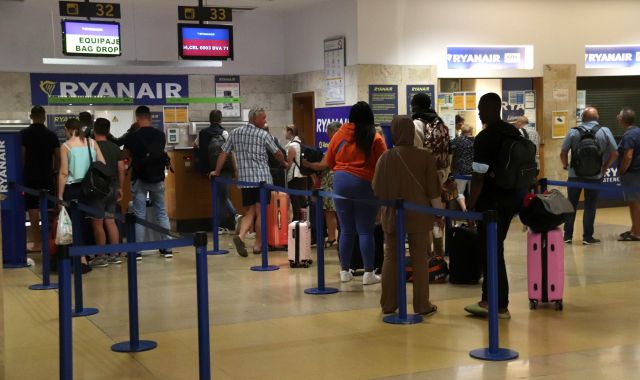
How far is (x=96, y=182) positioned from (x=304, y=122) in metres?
7.18

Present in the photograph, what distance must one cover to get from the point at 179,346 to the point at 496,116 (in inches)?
112

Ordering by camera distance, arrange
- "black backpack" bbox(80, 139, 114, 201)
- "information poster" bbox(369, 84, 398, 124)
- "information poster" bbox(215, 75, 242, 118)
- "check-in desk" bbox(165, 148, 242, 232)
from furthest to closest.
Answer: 1. "information poster" bbox(215, 75, 242, 118)
2. "information poster" bbox(369, 84, 398, 124)
3. "check-in desk" bbox(165, 148, 242, 232)
4. "black backpack" bbox(80, 139, 114, 201)

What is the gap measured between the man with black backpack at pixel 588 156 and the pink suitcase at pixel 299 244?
133 inches

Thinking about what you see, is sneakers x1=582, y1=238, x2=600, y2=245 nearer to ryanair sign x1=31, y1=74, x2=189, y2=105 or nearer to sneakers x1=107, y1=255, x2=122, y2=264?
sneakers x1=107, y1=255, x2=122, y2=264

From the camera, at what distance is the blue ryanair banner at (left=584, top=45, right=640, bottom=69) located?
14.8 metres

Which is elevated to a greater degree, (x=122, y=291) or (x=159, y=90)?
(x=159, y=90)

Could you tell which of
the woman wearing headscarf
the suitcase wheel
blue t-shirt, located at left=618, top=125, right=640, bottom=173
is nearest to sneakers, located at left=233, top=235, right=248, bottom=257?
the woman wearing headscarf

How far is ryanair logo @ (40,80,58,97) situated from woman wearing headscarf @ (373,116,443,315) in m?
9.19

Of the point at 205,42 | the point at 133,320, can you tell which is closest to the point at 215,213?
the point at 205,42

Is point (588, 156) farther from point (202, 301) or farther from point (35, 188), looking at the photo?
point (202, 301)

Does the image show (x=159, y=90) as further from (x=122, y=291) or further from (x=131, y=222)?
(x=131, y=222)

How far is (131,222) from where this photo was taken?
20.0ft

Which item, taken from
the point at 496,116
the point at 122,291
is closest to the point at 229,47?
the point at 122,291

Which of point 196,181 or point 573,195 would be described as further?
point 196,181
